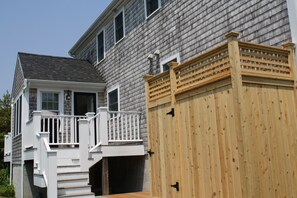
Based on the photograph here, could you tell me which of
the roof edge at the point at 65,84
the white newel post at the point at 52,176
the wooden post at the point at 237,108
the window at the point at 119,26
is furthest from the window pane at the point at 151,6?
the wooden post at the point at 237,108

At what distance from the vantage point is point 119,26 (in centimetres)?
1207

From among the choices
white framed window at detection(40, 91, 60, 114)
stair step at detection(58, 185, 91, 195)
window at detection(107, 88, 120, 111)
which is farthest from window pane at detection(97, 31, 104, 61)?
stair step at detection(58, 185, 91, 195)

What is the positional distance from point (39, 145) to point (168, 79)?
4.37 metres

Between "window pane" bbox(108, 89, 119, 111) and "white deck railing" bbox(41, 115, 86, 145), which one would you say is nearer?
"white deck railing" bbox(41, 115, 86, 145)

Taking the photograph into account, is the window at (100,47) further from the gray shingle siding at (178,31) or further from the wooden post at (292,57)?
the wooden post at (292,57)

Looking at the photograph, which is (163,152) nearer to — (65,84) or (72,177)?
(72,177)

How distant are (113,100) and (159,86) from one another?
567cm

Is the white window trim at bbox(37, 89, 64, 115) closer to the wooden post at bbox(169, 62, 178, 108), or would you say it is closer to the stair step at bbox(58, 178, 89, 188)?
the stair step at bbox(58, 178, 89, 188)

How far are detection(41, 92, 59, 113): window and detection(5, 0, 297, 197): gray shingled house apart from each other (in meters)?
0.04

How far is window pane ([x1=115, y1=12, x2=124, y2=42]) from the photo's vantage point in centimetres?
1191

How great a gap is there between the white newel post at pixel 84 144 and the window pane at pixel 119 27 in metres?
4.30

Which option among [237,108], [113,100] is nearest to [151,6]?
[113,100]

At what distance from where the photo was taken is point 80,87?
12406mm

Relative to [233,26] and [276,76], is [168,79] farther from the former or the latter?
[276,76]
